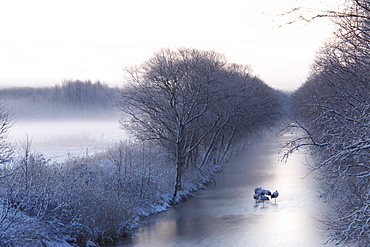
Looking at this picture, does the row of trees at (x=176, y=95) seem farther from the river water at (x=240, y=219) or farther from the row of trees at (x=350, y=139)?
the row of trees at (x=350, y=139)

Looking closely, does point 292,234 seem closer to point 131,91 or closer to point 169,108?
point 169,108

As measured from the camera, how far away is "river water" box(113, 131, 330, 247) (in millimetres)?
18688

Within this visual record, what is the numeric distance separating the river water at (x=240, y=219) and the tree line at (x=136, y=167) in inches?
52.3

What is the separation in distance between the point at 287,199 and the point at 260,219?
18.2 feet

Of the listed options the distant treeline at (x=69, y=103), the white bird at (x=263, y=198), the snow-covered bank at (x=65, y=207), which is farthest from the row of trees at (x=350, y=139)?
the distant treeline at (x=69, y=103)

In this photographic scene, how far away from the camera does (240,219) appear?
2250cm

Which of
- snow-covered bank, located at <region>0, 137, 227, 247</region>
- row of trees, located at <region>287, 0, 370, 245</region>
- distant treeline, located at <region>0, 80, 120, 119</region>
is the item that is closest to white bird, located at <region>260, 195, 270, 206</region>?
snow-covered bank, located at <region>0, 137, 227, 247</region>

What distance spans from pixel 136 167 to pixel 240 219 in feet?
26.4

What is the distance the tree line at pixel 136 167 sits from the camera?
648 inches

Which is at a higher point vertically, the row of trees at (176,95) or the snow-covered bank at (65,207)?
the row of trees at (176,95)

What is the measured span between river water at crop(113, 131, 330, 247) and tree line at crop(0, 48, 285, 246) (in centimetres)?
133

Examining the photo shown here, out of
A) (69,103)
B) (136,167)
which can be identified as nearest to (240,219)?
(136,167)

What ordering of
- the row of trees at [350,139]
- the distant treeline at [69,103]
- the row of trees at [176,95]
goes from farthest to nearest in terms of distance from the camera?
1. the distant treeline at [69,103]
2. the row of trees at [176,95]
3. the row of trees at [350,139]

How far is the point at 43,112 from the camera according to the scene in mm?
129500
